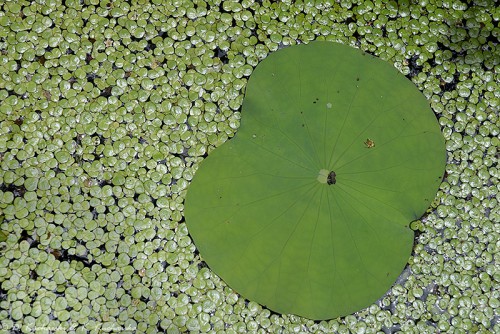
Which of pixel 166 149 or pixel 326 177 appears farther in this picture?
pixel 166 149

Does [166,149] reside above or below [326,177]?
below

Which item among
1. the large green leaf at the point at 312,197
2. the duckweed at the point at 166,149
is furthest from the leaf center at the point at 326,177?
the duckweed at the point at 166,149

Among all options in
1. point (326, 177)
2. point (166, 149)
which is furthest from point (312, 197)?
point (166, 149)

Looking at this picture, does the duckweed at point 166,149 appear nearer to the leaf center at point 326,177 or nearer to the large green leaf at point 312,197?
the large green leaf at point 312,197

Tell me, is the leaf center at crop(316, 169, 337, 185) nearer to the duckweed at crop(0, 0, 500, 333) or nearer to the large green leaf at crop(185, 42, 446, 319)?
the large green leaf at crop(185, 42, 446, 319)

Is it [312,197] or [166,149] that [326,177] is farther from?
[166,149]

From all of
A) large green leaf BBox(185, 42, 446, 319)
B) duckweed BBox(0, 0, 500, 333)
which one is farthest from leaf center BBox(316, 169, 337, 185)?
duckweed BBox(0, 0, 500, 333)
